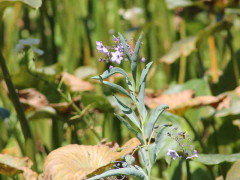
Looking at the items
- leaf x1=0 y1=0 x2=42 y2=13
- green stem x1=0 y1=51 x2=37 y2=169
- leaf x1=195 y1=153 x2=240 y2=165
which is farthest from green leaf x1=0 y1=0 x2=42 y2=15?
leaf x1=195 y1=153 x2=240 y2=165

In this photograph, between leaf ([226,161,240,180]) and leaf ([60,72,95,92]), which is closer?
leaf ([226,161,240,180])

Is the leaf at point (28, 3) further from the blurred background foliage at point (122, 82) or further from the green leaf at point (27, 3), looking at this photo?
the blurred background foliage at point (122, 82)

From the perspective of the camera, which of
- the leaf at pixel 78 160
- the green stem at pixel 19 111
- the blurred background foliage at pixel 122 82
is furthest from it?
the blurred background foliage at pixel 122 82

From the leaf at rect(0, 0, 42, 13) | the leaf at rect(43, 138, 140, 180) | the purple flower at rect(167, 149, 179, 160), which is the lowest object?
the leaf at rect(43, 138, 140, 180)

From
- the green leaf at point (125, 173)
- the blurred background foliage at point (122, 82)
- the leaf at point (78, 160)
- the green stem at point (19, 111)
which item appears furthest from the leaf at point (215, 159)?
the green stem at point (19, 111)

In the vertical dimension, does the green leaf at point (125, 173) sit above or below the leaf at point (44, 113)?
above

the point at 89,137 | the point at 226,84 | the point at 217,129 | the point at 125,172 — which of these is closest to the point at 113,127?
the point at 89,137

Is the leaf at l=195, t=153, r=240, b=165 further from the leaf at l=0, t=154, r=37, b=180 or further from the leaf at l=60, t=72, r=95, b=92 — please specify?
the leaf at l=60, t=72, r=95, b=92

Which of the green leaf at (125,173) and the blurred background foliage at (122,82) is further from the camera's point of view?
the blurred background foliage at (122,82)

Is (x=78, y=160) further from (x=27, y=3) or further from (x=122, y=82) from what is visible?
(x=122, y=82)
